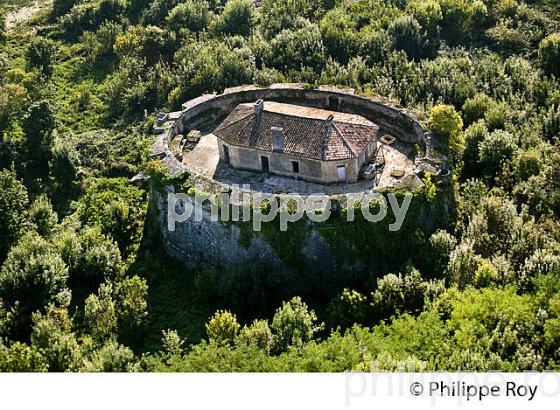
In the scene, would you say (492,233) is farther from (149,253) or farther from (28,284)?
(28,284)

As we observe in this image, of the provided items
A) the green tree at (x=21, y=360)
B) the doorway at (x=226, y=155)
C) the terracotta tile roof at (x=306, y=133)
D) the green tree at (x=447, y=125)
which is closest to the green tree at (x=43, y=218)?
the doorway at (x=226, y=155)

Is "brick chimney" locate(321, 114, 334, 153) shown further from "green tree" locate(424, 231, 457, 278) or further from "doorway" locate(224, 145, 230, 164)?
"green tree" locate(424, 231, 457, 278)

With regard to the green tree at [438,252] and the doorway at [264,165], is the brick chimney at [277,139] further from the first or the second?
the green tree at [438,252]

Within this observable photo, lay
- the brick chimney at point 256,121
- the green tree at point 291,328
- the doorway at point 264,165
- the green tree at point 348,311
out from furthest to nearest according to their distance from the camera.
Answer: the doorway at point 264,165 → the brick chimney at point 256,121 → the green tree at point 348,311 → the green tree at point 291,328

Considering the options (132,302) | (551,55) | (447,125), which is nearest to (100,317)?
(132,302)

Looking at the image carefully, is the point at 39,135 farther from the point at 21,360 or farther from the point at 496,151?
the point at 496,151

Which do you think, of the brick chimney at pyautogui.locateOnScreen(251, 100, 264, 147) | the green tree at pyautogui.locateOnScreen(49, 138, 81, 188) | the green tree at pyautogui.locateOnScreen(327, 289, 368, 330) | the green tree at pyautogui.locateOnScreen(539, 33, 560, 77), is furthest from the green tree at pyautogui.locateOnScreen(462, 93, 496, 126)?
the green tree at pyautogui.locateOnScreen(49, 138, 81, 188)
